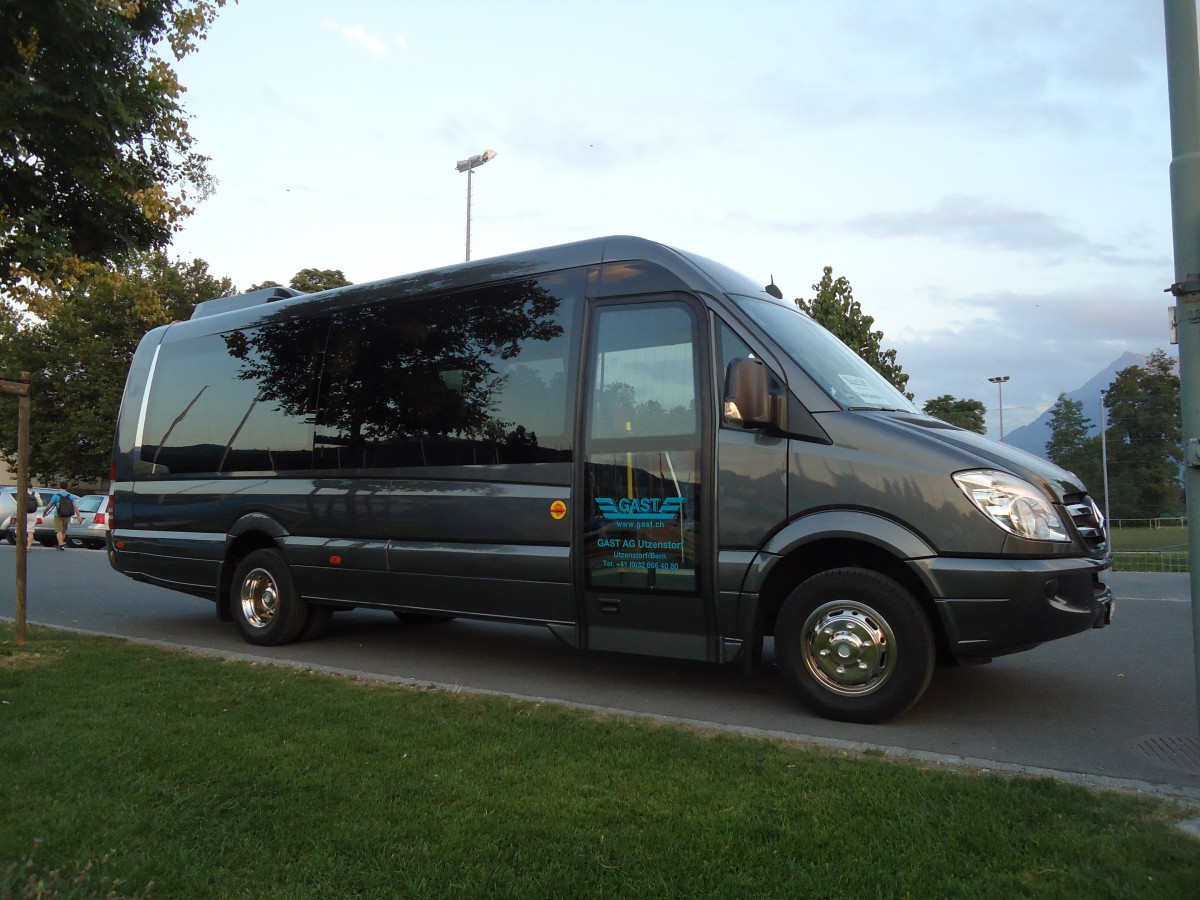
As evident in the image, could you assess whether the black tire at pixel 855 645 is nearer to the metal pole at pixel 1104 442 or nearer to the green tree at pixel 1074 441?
the green tree at pixel 1074 441

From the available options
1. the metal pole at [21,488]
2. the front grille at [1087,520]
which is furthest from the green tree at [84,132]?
the front grille at [1087,520]

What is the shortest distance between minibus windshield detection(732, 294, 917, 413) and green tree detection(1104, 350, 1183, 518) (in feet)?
76.2

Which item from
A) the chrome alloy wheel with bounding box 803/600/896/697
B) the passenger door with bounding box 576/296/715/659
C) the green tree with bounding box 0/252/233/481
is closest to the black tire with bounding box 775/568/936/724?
the chrome alloy wheel with bounding box 803/600/896/697

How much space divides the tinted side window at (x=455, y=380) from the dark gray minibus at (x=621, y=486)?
0.02 m

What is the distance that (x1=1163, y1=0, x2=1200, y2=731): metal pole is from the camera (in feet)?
12.3

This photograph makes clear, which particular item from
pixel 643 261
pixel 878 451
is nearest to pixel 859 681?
pixel 878 451

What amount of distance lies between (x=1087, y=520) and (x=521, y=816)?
3.61 m

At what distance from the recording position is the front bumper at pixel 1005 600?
5016 millimetres

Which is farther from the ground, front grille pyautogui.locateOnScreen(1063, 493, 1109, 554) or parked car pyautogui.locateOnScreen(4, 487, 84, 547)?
front grille pyautogui.locateOnScreen(1063, 493, 1109, 554)

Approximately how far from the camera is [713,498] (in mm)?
5758

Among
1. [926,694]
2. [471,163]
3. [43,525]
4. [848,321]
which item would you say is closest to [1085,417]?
[848,321]

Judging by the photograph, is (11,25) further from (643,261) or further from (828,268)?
(828,268)

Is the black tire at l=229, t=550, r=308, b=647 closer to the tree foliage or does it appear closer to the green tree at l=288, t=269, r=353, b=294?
the tree foliage

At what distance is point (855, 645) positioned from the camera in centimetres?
535
